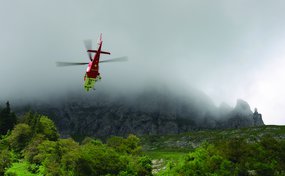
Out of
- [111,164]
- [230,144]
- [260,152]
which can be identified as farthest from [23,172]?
[260,152]

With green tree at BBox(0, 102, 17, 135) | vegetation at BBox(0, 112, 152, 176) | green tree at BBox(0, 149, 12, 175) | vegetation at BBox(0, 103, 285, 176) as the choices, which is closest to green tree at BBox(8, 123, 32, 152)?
vegetation at BBox(0, 112, 152, 176)

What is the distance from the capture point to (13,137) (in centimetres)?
13738

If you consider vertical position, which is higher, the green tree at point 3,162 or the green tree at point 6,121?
the green tree at point 6,121

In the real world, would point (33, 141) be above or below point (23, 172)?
above

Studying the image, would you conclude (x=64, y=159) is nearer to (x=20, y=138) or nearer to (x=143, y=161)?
(x=143, y=161)

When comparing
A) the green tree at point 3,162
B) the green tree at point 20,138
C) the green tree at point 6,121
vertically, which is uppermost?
the green tree at point 6,121

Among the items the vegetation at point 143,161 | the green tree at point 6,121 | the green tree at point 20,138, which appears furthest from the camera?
the green tree at point 6,121

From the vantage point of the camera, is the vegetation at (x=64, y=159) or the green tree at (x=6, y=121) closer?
the vegetation at (x=64, y=159)

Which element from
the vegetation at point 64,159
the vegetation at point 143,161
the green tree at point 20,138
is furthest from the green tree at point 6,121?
the vegetation at point 143,161

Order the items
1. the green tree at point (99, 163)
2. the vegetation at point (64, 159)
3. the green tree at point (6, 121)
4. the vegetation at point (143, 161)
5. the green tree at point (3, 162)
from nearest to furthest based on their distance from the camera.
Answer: the vegetation at point (143, 161), the green tree at point (3, 162), the green tree at point (99, 163), the vegetation at point (64, 159), the green tree at point (6, 121)

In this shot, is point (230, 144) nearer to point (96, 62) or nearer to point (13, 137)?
point (96, 62)

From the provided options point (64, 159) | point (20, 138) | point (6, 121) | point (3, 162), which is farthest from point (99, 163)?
point (6, 121)

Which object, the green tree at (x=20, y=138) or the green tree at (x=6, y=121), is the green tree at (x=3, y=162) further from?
the green tree at (x=6, y=121)

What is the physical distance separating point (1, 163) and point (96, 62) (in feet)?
183
